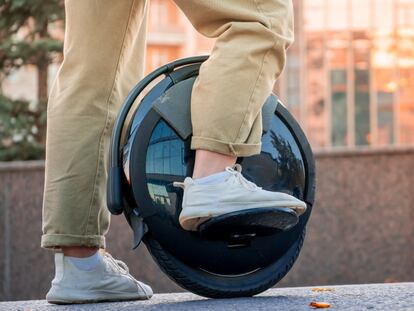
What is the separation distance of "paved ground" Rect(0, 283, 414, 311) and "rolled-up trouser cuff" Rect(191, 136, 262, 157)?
36 centimetres

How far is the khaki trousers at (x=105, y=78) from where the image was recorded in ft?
8.20

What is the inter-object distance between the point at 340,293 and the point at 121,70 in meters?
0.86

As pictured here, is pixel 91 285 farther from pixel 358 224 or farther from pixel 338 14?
pixel 338 14

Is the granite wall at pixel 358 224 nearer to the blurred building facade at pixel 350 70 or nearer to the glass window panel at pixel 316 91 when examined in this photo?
the glass window panel at pixel 316 91

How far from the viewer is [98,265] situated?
9.43 ft

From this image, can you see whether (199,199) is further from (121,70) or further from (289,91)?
(289,91)

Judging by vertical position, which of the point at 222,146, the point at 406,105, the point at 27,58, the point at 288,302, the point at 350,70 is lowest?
the point at 288,302

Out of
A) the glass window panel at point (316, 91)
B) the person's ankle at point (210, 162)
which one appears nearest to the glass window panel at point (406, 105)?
the glass window panel at point (316, 91)

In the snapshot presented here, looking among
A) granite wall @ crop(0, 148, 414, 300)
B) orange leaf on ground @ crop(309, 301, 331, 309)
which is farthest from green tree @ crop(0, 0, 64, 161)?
orange leaf on ground @ crop(309, 301, 331, 309)

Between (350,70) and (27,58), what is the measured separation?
4123cm

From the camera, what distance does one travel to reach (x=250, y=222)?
246 cm

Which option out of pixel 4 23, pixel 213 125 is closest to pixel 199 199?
pixel 213 125

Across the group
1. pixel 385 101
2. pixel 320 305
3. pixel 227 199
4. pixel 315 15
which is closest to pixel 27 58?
pixel 227 199

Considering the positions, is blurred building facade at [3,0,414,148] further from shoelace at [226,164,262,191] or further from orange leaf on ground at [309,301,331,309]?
orange leaf on ground at [309,301,331,309]
